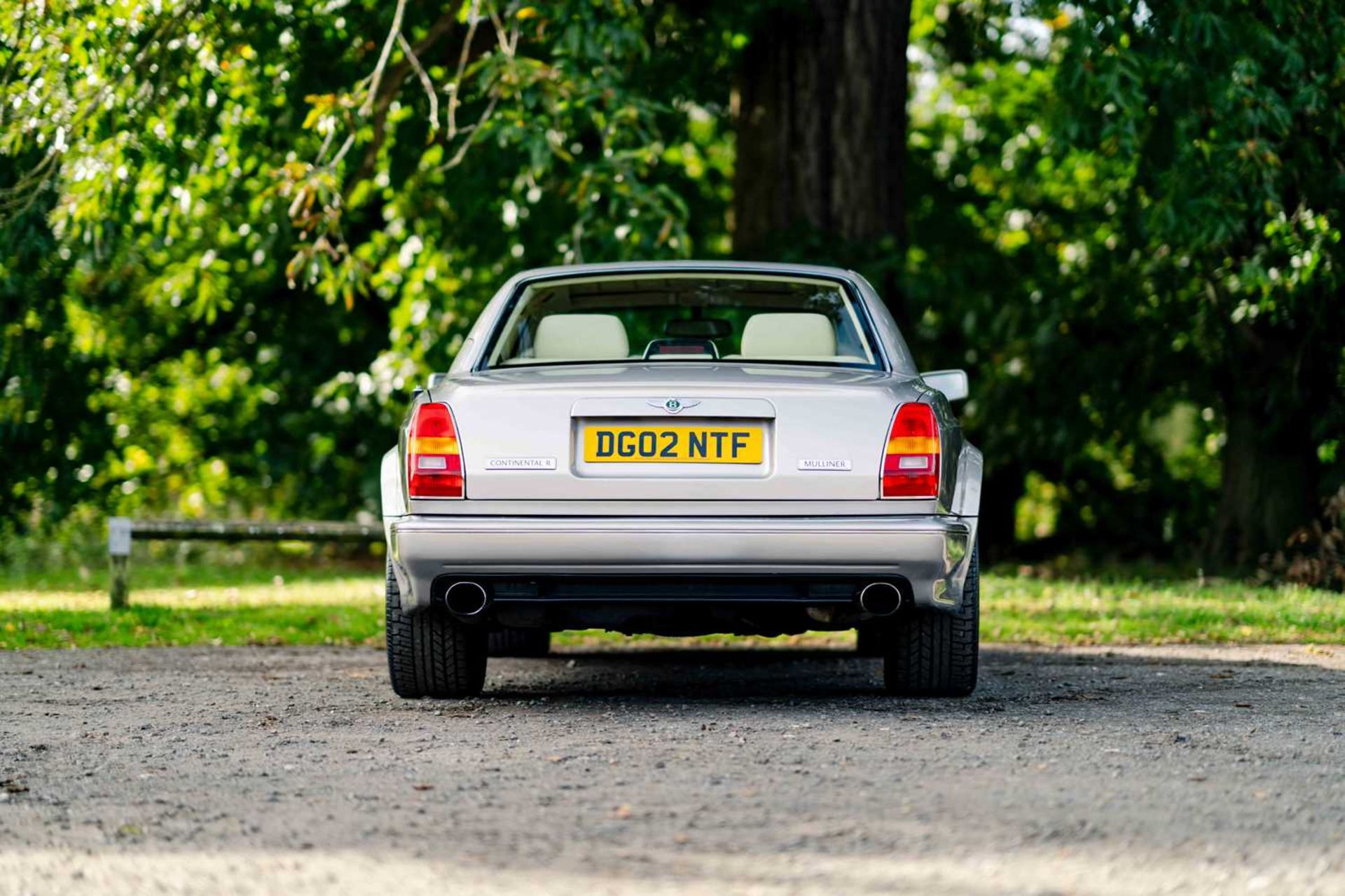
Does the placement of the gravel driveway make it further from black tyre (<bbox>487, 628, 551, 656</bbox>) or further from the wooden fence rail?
the wooden fence rail

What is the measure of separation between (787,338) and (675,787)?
8.23ft

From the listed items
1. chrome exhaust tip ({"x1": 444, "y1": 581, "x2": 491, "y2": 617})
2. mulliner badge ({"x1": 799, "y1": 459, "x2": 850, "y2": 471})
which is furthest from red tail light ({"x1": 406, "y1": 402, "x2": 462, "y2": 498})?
mulliner badge ({"x1": 799, "y1": 459, "x2": 850, "y2": 471})

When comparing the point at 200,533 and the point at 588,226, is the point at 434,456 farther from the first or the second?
the point at 200,533

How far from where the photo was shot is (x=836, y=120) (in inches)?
554

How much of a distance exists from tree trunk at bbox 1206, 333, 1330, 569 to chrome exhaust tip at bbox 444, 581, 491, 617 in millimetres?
10131

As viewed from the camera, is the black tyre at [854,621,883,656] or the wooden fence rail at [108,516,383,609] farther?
the wooden fence rail at [108,516,383,609]

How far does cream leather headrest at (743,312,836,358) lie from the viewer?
6703mm

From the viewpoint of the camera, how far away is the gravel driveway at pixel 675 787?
3.72 meters

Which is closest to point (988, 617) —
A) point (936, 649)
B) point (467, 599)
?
point (936, 649)

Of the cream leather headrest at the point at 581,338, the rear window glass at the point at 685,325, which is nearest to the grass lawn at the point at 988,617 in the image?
the rear window glass at the point at 685,325

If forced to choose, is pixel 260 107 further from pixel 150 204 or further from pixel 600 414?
pixel 600 414

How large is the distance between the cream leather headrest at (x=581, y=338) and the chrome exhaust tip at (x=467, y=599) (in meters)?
1.12

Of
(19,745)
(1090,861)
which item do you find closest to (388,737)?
(19,745)

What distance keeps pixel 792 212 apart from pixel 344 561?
7.90m
